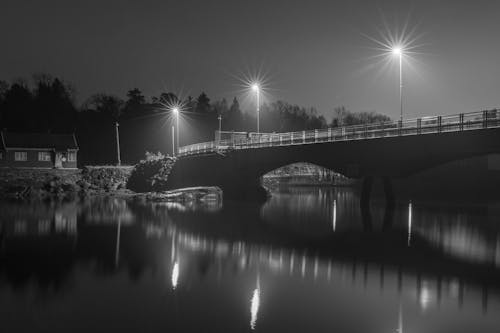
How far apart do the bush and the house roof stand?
14.3m

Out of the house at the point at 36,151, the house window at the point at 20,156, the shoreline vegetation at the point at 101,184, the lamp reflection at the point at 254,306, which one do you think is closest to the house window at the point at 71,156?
the house at the point at 36,151

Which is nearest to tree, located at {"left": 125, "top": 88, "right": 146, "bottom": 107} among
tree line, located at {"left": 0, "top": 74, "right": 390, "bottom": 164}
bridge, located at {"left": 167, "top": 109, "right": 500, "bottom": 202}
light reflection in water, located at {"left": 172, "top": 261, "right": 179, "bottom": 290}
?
tree line, located at {"left": 0, "top": 74, "right": 390, "bottom": 164}

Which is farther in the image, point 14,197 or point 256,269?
point 14,197

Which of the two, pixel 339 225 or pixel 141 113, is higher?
pixel 141 113

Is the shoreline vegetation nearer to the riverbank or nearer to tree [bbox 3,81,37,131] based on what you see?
the riverbank

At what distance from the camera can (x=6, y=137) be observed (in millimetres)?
85750

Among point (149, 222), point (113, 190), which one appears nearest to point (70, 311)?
point (149, 222)

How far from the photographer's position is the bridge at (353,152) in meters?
38.1

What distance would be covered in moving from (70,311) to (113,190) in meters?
64.6

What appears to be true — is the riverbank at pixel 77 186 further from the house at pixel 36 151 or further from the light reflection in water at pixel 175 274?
the light reflection in water at pixel 175 274

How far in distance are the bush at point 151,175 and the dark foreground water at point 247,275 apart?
1351 inches

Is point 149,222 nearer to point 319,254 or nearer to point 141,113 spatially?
point 319,254

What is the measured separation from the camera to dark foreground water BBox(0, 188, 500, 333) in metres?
16.6

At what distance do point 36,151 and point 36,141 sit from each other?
79.1 inches
